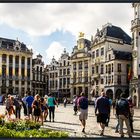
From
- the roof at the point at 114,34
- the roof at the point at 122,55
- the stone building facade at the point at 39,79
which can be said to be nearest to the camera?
the stone building facade at the point at 39,79

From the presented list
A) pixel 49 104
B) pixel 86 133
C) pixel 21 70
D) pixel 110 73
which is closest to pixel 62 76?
pixel 21 70

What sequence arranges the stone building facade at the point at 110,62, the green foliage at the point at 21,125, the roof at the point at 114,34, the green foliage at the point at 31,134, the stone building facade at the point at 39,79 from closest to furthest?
1. the green foliage at the point at 31,134
2. the green foliage at the point at 21,125
3. the stone building facade at the point at 39,79
4. the roof at the point at 114,34
5. the stone building facade at the point at 110,62

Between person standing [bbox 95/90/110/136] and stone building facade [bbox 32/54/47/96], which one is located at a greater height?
stone building facade [bbox 32/54/47/96]

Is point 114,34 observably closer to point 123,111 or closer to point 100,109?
point 100,109

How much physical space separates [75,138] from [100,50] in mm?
43649

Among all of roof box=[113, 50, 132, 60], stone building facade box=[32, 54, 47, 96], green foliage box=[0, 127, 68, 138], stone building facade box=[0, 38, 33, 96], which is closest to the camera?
green foliage box=[0, 127, 68, 138]

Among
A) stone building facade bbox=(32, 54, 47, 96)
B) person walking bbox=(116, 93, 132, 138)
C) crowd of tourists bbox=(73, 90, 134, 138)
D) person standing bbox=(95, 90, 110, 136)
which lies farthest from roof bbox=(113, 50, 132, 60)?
person walking bbox=(116, 93, 132, 138)

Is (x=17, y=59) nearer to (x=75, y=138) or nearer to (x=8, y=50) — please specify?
(x=8, y=50)

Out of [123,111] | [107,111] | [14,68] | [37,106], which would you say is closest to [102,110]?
[107,111]

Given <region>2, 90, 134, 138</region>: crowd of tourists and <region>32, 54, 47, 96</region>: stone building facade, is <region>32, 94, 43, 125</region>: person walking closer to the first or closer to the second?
<region>2, 90, 134, 138</region>: crowd of tourists

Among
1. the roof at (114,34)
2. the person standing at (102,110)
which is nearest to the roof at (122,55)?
the roof at (114,34)

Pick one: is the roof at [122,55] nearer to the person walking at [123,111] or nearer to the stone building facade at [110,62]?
the stone building facade at [110,62]

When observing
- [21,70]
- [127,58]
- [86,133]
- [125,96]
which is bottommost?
[86,133]

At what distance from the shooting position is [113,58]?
58719 millimetres
